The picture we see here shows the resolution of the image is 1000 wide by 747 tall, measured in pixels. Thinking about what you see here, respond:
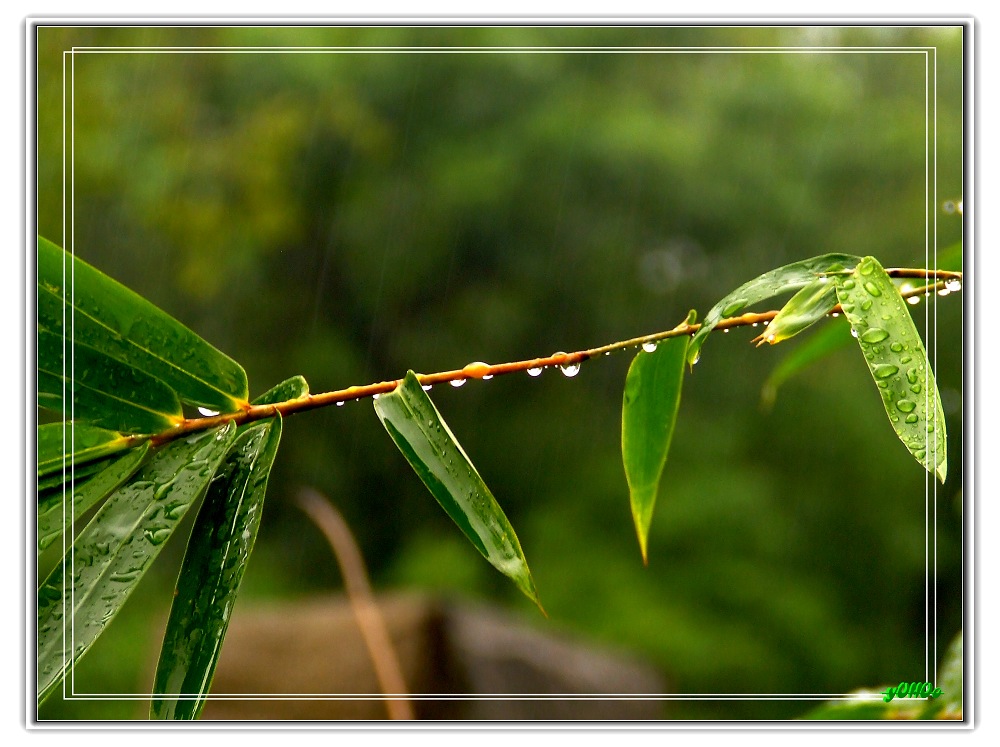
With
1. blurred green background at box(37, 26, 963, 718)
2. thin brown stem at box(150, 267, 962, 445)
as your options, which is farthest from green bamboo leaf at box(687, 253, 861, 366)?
blurred green background at box(37, 26, 963, 718)

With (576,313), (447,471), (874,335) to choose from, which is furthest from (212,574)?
(576,313)

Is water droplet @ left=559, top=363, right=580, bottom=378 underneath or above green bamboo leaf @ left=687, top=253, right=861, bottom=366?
underneath

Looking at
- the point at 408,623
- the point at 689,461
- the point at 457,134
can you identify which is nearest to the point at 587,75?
the point at 457,134

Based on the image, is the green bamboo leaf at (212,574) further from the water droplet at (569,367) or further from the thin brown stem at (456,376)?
the water droplet at (569,367)

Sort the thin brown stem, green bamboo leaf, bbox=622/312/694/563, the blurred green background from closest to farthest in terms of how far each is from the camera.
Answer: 1. the thin brown stem
2. green bamboo leaf, bbox=622/312/694/563
3. the blurred green background

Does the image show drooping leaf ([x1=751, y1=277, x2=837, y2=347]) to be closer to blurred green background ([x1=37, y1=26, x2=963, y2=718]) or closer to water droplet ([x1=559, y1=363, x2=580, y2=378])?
water droplet ([x1=559, y1=363, x2=580, y2=378])

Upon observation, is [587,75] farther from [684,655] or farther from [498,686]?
[498,686]

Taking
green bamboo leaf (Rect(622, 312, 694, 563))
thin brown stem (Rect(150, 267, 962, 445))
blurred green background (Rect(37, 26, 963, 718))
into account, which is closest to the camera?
thin brown stem (Rect(150, 267, 962, 445))
